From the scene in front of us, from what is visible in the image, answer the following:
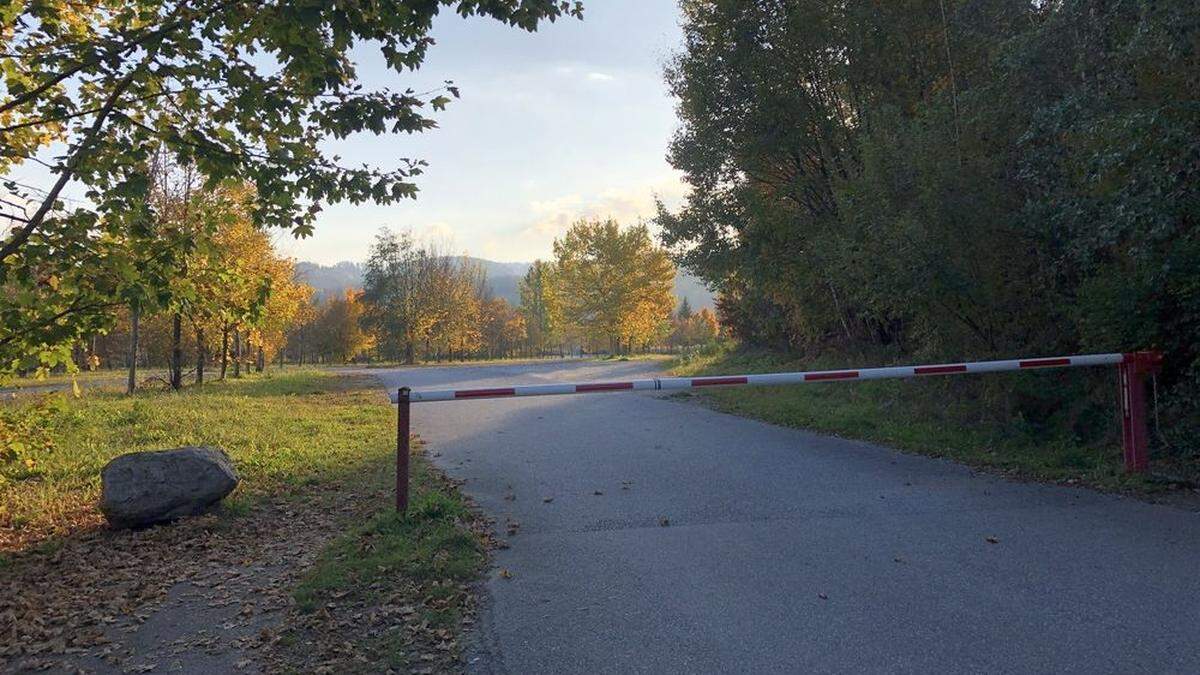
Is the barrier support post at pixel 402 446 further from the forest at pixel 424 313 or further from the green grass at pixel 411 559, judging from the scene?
the forest at pixel 424 313

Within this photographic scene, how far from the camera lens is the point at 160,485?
689 cm

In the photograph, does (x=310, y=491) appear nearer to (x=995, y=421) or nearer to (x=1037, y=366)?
(x=1037, y=366)

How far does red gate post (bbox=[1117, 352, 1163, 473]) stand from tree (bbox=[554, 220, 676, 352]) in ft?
143

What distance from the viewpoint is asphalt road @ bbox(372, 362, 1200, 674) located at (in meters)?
3.94

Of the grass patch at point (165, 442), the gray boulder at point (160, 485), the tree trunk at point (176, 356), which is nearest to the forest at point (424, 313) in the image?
the tree trunk at point (176, 356)

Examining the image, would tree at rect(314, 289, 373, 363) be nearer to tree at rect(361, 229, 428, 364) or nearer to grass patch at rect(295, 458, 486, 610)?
tree at rect(361, 229, 428, 364)

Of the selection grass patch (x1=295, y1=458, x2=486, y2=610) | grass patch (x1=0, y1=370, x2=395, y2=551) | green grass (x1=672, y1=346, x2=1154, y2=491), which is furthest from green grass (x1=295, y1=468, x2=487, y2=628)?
green grass (x1=672, y1=346, x2=1154, y2=491)

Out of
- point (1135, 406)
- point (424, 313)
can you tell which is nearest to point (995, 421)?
point (1135, 406)

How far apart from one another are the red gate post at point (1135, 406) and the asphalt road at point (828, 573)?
2.98 ft

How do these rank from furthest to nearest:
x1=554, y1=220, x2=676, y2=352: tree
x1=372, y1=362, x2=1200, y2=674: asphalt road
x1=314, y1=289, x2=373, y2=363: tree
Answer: x1=314, y1=289, x2=373, y2=363: tree < x1=554, y1=220, x2=676, y2=352: tree < x1=372, y1=362, x2=1200, y2=674: asphalt road

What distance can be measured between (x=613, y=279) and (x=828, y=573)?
4705 centimetres

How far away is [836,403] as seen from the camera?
46.3 ft

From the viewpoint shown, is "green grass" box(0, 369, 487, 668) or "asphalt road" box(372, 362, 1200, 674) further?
"green grass" box(0, 369, 487, 668)

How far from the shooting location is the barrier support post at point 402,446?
20.8 feet
